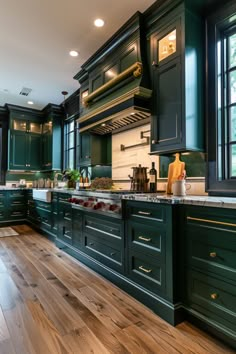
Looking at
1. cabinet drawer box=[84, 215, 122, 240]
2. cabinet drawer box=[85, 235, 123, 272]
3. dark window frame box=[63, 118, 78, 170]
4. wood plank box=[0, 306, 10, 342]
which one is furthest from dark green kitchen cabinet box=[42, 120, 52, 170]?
wood plank box=[0, 306, 10, 342]

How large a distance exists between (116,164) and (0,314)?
7.87 ft

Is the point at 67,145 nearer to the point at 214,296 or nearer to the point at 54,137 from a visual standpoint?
the point at 54,137

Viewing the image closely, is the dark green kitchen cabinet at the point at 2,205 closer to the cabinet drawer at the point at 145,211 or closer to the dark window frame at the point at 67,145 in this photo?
the dark window frame at the point at 67,145

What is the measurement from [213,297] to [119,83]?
240 centimetres

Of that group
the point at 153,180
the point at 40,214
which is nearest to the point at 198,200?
the point at 153,180

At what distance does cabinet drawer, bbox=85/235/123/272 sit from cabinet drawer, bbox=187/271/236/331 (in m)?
0.81

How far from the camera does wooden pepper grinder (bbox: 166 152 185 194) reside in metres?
2.38

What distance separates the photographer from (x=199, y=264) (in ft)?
5.40

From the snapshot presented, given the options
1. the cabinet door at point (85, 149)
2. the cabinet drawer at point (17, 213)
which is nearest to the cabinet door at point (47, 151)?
the cabinet drawer at point (17, 213)

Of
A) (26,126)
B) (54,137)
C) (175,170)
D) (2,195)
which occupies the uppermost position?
(26,126)

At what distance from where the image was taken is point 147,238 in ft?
6.53

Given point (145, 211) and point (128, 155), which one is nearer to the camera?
point (145, 211)

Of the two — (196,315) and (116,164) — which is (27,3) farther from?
(196,315)

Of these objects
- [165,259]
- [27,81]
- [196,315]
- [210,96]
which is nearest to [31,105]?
[27,81]
